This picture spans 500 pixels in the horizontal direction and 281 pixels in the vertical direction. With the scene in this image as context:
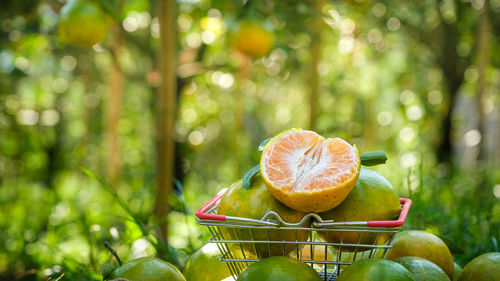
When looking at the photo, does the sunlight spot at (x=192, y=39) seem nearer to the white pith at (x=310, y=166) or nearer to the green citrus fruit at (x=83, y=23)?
the green citrus fruit at (x=83, y=23)

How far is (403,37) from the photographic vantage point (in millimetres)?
5840

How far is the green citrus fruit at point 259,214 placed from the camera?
3.44 ft

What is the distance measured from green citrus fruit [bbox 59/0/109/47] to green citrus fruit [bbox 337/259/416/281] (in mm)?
1643

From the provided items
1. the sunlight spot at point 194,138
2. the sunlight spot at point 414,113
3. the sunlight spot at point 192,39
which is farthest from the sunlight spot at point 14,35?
the sunlight spot at point 414,113

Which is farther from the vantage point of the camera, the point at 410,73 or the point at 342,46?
the point at 410,73

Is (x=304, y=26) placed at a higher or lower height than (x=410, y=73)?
higher

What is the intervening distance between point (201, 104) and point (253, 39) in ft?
13.6

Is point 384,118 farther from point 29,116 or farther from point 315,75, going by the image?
point 315,75

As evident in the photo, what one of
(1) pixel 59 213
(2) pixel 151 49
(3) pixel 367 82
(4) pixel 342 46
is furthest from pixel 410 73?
(1) pixel 59 213

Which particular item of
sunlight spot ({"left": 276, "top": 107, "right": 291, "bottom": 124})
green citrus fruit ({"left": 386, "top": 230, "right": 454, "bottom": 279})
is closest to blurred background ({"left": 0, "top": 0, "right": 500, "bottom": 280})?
green citrus fruit ({"left": 386, "top": 230, "right": 454, "bottom": 279})

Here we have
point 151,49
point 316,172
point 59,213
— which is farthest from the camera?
point 151,49

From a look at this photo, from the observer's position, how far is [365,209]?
42.2 inches

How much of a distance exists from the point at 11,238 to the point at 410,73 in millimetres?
4982

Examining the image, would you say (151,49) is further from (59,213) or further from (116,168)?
(59,213)
